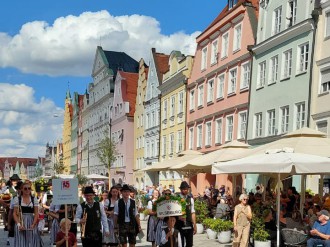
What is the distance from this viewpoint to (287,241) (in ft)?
40.8

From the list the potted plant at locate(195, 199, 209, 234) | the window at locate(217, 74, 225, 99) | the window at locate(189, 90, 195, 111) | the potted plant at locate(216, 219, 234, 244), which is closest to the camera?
the potted plant at locate(216, 219, 234, 244)

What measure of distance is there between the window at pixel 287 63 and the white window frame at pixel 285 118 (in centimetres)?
164

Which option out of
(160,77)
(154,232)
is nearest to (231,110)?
(160,77)

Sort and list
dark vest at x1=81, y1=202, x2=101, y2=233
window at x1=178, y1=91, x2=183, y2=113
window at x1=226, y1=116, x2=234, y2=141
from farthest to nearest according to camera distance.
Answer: window at x1=178, y1=91, x2=183, y2=113
window at x1=226, y1=116, x2=234, y2=141
dark vest at x1=81, y1=202, x2=101, y2=233

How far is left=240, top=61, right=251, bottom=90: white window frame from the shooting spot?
32.9 meters

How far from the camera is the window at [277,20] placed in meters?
30.2

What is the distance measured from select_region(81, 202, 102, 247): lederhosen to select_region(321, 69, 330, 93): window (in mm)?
17233

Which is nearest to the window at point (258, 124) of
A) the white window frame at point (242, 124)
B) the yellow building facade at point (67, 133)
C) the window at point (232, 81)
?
the white window frame at point (242, 124)

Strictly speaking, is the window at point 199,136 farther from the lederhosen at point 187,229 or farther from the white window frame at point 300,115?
the lederhosen at point 187,229

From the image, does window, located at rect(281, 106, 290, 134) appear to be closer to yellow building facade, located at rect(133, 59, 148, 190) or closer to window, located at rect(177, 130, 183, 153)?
window, located at rect(177, 130, 183, 153)

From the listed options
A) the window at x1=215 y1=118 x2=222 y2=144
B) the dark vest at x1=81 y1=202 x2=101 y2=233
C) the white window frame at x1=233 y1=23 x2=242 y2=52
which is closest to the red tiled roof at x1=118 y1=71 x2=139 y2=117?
the window at x1=215 y1=118 x2=222 y2=144

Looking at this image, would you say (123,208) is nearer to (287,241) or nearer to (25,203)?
(25,203)

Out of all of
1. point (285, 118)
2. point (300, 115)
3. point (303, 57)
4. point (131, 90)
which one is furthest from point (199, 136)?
point (131, 90)

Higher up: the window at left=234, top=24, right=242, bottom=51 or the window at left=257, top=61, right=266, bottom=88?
the window at left=234, top=24, right=242, bottom=51
